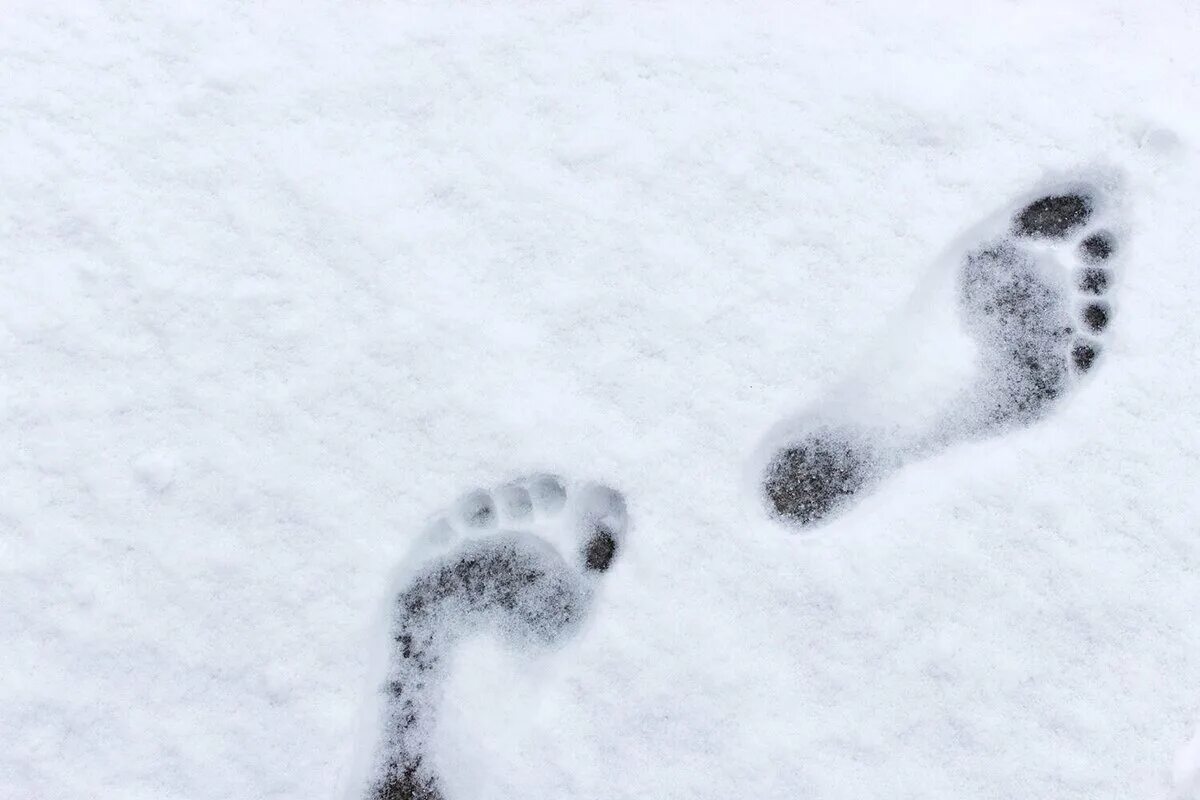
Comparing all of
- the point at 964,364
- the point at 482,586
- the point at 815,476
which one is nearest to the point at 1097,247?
the point at 964,364

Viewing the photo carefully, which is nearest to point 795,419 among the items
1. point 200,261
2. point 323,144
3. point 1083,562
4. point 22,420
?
point 1083,562

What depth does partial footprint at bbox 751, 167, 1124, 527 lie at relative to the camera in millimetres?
1927

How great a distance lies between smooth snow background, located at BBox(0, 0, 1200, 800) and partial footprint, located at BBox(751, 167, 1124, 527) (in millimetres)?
55

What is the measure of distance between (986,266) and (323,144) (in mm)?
1539

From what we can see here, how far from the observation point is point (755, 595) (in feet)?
6.21

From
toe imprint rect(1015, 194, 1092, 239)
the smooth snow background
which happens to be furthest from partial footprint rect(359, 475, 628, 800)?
toe imprint rect(1015, 194, 1092, 239)

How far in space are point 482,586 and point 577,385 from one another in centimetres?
48

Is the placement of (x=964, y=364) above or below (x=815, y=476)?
above

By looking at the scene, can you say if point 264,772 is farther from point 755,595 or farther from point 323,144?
point 323,144

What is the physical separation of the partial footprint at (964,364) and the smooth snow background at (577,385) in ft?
0.18

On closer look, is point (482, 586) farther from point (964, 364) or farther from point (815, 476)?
point (964, 364)

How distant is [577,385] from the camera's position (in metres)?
1.96

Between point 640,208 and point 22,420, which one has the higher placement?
point 640,208

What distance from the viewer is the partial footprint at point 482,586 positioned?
6.12 feet
